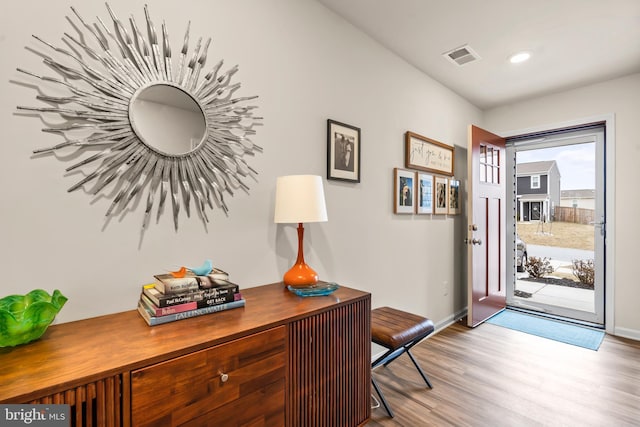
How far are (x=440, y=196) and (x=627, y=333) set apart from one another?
2.28m

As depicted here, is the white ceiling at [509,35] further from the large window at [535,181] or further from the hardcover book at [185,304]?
the hardcover book at [185,304]

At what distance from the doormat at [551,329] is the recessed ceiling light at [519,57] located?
2.65 m

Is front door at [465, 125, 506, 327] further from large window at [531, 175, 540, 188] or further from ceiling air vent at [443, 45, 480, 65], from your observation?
ceiling air vent at [443, 45, 480, 65]

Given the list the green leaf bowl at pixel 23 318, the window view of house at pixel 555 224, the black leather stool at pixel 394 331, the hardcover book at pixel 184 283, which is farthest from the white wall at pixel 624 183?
the green leaf bowl at pixel 23 318

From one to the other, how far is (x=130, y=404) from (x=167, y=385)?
0.10 meters

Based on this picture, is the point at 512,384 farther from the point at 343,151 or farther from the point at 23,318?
the point at 23,318

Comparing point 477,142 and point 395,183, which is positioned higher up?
point 477,142

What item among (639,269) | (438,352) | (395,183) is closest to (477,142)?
(395,183)

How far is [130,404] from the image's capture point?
33.2 inches

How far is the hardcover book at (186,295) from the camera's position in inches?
44.3

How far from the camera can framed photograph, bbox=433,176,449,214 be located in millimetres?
3102

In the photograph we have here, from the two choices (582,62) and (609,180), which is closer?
(582,62)

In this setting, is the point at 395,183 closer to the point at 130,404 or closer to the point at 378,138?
the point at 378,138

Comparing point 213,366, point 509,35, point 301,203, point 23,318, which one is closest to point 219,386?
point 213,366
